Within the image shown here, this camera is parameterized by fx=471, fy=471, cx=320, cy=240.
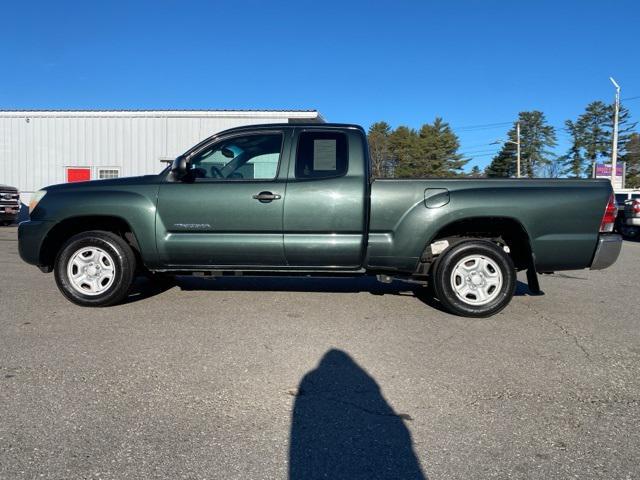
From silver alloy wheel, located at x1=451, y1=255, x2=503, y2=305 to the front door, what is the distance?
1839 millimetres

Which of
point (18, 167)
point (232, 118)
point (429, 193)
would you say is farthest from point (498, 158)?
point (429, 193)

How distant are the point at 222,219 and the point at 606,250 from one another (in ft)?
12.7

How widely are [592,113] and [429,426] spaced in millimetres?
79607

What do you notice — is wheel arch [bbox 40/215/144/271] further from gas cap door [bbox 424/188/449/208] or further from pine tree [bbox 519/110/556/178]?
pine tree [bbox 519/110/556/178]

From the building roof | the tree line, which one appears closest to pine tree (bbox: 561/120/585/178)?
the tree line

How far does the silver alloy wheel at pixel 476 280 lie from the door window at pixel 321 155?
5.18 ft

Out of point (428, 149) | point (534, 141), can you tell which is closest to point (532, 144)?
point (534, 141)

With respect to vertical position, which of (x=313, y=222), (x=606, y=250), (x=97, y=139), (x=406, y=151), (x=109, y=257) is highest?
(x=406, y=151)

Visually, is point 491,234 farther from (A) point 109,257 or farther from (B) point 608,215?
(A) point 109,257

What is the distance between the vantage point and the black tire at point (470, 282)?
4.81 m

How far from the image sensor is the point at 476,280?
4879 millimetres

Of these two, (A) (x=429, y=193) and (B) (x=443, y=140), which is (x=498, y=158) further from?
(A) (x=429, y=193)

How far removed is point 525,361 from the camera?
146 inches

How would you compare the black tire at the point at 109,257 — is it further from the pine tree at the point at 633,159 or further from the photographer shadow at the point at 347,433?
the pine tree at the point at 633,159
